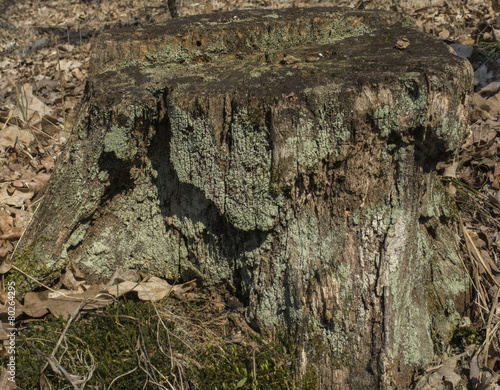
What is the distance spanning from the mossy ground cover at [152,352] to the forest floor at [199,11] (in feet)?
0.21

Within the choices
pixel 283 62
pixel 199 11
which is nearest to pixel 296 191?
pixel 283 62

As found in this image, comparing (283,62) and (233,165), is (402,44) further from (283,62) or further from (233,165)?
(233,165)

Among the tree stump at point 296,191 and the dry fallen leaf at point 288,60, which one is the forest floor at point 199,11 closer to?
the tree stump at point 296,191

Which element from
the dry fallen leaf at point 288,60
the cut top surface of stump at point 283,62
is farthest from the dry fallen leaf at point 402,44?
the dry fallen leaf at point 288,60

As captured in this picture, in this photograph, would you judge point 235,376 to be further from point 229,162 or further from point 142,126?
point 142,126

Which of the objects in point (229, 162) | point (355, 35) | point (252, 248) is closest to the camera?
point (229, 162)

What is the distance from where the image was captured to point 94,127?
2.26 m

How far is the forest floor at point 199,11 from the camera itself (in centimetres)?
230

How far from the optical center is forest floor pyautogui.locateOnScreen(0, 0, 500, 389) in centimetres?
230

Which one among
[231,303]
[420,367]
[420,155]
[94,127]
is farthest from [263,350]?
[94,127]

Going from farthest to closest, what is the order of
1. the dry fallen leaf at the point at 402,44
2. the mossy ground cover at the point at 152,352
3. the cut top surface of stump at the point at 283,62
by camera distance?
the dry fallen leaf at the point at 402,44 < the mossy ground cover at the point at 152,352 < the cut top surface of stump at the point at 283,62

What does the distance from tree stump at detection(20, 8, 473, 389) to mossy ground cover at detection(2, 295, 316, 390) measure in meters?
0.13

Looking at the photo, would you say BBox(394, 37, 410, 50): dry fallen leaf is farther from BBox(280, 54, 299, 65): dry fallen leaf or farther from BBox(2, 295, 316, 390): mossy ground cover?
BBox(2, 295, 316, 390): mossy ground cover

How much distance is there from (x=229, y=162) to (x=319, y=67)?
0.69m
